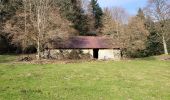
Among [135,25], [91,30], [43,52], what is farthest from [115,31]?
[91,30]

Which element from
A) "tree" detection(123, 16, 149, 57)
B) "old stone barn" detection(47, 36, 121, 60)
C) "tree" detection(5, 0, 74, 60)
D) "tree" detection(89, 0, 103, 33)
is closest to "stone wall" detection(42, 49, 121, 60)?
"old stone barn" detection(47, 36, 121, 60)

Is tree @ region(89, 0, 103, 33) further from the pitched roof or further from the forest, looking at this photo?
the pitched roof

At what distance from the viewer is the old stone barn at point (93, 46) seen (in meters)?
51.3

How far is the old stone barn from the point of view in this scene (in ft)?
168

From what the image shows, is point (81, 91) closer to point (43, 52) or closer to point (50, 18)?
point (50, 18)

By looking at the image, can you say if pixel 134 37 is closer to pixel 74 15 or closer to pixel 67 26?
pixel 67 26

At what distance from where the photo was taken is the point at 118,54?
184 ft

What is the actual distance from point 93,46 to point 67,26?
7618 millimetres

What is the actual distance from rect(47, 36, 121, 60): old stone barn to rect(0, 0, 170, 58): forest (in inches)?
49.6

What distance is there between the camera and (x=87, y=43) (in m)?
55.2

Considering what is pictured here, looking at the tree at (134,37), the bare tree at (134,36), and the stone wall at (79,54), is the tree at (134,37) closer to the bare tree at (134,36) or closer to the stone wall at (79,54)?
the bare tree at (134,36)

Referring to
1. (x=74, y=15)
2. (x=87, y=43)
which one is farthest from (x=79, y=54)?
(x=74, y=15)

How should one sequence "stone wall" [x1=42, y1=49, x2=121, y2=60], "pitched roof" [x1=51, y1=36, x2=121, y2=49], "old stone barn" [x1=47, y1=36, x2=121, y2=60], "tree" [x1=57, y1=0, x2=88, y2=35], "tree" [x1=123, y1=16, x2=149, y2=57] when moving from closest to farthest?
"stone wall" [x1=42, y1=49, x2=121, y2=60]
"old stone barn" [x1=47, y1=36, x2=121, y2=60]
"pitched roof" [x1=51, y1=36, x2=121, y2=49]
"tree" [x1=123, y1=16, x2=149, y2=57]
"tree" [x1=57, y1=0, x2=88, y2=35]

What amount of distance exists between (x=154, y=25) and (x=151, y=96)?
4919 centimetres
